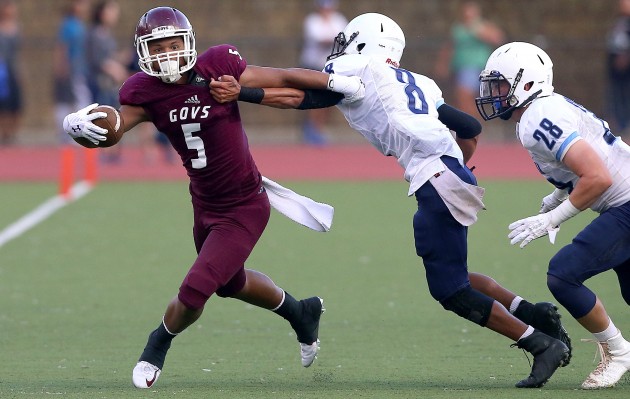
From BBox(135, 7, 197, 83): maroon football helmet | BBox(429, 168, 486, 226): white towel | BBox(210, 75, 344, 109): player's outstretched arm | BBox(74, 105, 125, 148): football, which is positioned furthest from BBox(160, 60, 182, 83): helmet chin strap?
BBox(429, 168, 486, 226): white towel

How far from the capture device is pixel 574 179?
242 inches

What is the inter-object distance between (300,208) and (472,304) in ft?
3.88

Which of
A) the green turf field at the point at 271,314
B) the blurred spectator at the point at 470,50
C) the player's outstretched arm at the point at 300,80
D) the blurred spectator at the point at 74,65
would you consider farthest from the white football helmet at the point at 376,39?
the blurred spectator at the point at 470,50

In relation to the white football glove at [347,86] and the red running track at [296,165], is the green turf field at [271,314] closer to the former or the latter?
the white football glove at [347,86]

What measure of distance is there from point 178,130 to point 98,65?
11.0 meters

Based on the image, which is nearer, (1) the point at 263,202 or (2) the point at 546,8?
(1) the point at 263,202

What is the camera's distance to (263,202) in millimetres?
6582

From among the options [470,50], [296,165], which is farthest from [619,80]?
[296,165]

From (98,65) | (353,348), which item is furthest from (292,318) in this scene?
(98,65)

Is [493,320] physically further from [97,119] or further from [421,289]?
[421,289]

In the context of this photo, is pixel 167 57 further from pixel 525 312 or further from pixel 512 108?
pixel 525 312

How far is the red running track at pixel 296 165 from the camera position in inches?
646

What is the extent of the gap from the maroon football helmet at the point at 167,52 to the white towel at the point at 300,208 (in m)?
0.90

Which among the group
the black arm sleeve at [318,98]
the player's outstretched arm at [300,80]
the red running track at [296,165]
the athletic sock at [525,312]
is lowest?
the red running track at [296,165]
